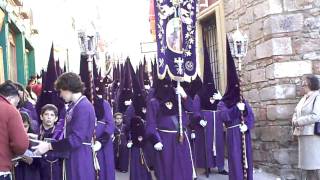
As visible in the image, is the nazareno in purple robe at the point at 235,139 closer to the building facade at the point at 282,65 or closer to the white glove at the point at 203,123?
the white glove at the point at 203,123

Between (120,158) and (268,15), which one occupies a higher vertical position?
(268,15)

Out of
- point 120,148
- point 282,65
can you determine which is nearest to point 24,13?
point 120,148

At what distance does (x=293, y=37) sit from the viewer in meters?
8.34

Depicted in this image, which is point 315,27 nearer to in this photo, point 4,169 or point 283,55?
point 283,55

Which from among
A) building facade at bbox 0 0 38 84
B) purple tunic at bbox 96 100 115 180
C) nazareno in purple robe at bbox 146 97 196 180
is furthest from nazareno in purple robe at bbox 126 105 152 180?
building facade at bbox 0 0 38 84

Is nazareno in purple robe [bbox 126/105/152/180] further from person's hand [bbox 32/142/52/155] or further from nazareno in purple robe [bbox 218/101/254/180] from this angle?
person's hand [bbox 32/142/52/155]

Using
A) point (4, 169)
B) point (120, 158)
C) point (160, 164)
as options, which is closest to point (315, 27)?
point (160, 164)

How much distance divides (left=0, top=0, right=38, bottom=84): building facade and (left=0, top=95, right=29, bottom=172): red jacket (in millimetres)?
5459

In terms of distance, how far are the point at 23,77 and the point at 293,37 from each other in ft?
22.2

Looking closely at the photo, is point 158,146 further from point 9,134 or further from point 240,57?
point 9,134

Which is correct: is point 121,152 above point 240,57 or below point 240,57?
below

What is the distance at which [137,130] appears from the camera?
7.66 m

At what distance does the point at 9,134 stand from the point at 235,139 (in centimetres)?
432

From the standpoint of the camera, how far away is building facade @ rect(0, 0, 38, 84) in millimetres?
9625
